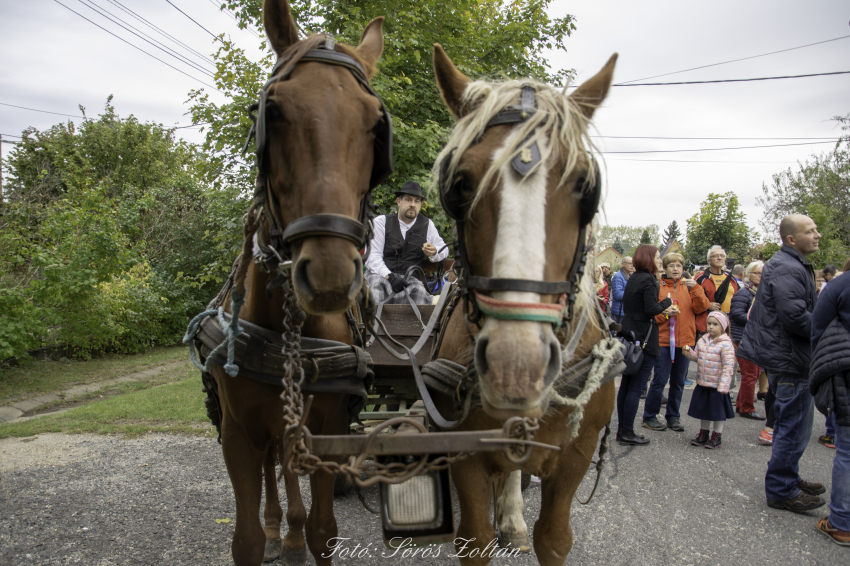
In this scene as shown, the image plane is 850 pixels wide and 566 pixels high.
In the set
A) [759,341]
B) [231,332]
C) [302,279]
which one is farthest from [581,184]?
[759,341]

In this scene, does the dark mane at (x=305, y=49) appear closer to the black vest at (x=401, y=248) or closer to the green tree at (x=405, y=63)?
the black vest at (x=401, y=248)

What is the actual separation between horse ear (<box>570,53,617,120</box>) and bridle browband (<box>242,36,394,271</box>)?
0.74 metres

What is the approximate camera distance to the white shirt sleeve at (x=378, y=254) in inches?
141

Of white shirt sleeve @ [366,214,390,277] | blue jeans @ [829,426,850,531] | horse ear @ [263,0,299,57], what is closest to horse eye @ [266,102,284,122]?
horse ear @ [263,0,299,57]

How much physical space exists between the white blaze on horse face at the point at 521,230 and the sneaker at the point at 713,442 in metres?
4.94

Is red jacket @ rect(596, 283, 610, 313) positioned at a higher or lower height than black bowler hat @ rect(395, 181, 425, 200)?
lower

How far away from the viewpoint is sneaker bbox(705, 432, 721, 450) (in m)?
5.08

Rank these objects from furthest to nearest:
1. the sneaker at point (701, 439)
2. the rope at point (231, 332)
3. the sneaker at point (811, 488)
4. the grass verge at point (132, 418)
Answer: the grass verge at point (132, 418) → the sneaker at point (701, 439) → the sneaker at point (811, 488) → the rope at point (231, 332)

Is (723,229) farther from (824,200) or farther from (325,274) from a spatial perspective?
(325,274)

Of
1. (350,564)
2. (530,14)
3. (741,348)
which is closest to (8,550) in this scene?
(350,564)

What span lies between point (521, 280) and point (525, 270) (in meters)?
0.04

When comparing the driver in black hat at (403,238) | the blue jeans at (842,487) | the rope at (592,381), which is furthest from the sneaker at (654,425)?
the rope at (592,381)

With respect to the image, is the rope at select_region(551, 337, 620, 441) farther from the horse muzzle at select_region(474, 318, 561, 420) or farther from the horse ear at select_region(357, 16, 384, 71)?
the horse ear at select_region(357, 16, 384, 71)

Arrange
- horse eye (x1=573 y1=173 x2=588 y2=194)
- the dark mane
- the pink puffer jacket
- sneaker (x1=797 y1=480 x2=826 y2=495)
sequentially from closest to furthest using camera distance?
1. horse eye (x1=573 y1=173 x2=588 y2=194)
2. the dark mane
3. sneaker (x1=797 y1=480 x2=826 y2=495)
4. the pink puffer jacket
